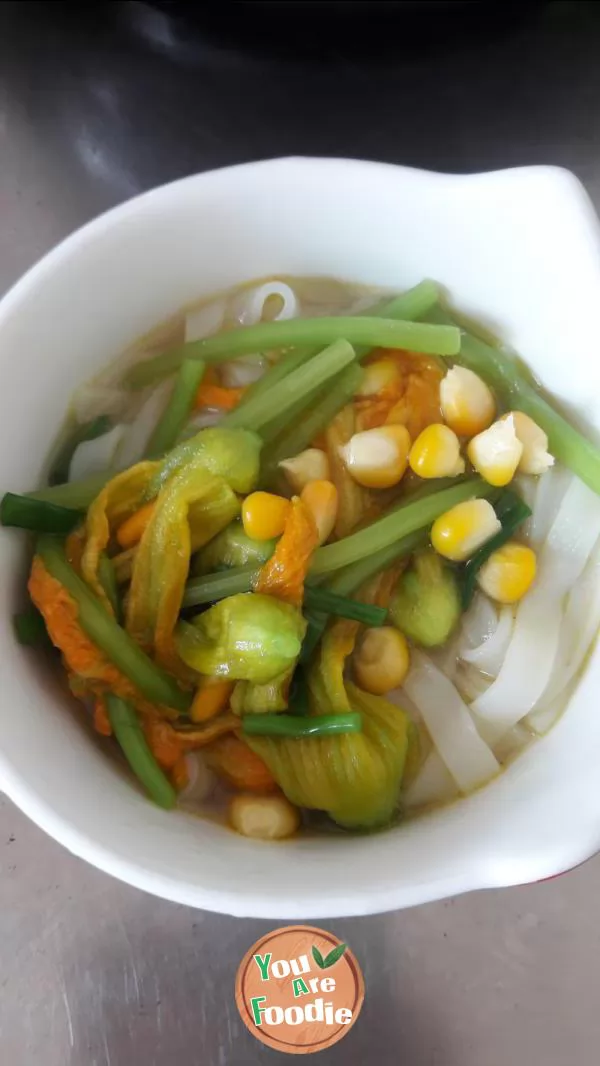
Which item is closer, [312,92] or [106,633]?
[106,633]

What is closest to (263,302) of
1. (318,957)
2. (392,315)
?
(392,315)

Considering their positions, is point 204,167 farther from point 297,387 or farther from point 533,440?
point 533,440

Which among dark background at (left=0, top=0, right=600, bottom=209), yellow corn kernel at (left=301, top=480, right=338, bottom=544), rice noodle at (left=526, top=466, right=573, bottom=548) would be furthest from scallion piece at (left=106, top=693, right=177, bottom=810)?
dark background at (left=0, top=0, right=600, bottom=209)

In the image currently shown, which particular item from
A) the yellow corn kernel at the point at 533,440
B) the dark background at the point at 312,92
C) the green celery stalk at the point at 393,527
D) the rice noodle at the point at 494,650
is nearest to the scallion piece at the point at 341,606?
the green celery stalk at the point at 393,527

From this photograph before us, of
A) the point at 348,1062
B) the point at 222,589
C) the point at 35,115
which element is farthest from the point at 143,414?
the point at 348,1062

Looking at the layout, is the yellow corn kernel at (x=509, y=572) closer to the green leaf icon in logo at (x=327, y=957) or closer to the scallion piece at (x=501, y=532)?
the scallion piece at (x=501, y=532)

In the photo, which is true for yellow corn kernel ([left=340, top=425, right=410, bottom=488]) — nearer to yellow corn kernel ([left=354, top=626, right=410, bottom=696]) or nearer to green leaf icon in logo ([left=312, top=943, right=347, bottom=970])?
yellow corn kernel ([left=354, top=626, right=410, bottom=696])

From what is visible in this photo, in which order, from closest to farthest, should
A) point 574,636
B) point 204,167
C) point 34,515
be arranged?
point 34,515 → point 574,636 → point 204,167
